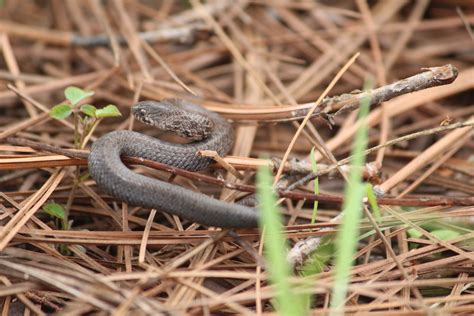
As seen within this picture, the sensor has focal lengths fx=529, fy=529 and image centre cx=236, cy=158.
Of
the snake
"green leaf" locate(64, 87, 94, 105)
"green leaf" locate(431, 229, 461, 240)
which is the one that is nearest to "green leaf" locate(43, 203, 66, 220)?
the snake

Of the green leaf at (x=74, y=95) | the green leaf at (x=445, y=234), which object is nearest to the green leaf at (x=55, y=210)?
the green leaf at (x=74, y=95)

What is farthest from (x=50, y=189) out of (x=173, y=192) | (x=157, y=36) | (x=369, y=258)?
(x=157, y=36)

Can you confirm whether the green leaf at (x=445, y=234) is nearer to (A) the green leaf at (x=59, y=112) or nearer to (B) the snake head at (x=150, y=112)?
(B) the snake head at (x=150, y=112)

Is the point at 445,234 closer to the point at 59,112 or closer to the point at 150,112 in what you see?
the point at 150,112

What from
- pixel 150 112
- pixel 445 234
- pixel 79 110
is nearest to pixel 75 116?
pixel 79 110

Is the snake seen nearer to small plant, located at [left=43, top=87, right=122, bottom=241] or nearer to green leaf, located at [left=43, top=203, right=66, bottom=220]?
small plant, located at [left=43, top=87, right=122, bottom=241]

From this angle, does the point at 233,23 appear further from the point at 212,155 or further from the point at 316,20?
the point at 212,155
